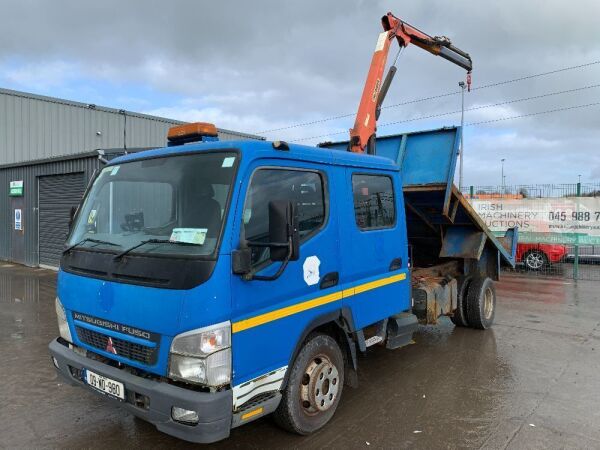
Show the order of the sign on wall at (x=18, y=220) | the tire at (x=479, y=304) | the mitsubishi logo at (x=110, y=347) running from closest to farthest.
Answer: the mitsubishi logo at (x=110, y=347) → the tire at (x=479, y=304) → the sign on wall at (x=18, y=220)

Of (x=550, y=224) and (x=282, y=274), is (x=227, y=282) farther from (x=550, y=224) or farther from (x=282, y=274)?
(x=550, y=224)

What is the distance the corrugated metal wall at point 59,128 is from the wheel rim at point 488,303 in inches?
714

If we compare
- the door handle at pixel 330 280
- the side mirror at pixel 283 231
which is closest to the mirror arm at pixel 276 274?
the side mirror at pixel 283 231

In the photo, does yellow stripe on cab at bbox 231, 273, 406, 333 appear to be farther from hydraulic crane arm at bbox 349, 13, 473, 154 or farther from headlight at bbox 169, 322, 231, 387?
hydraulic crane arm at bbox 349, 13, 473, 154

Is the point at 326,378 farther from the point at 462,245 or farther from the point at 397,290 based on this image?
the point at 462,245

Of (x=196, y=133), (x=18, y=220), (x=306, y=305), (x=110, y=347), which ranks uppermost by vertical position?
(x=196, y=133)

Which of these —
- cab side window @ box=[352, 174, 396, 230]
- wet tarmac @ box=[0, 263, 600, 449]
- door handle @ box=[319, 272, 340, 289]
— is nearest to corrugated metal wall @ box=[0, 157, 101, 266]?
wet tarmac @ box=[0, 263, 600, 449]

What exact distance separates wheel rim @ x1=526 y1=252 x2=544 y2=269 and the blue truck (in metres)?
10.3

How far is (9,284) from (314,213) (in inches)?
421

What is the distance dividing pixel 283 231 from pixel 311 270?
73cm

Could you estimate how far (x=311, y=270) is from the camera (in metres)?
3.42

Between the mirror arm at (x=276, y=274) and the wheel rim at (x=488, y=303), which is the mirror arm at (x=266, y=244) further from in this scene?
the wheel rim at (x=488, y=303)

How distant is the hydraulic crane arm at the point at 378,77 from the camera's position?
6266 millimetres

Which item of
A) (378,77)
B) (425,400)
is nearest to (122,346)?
(425,400)
